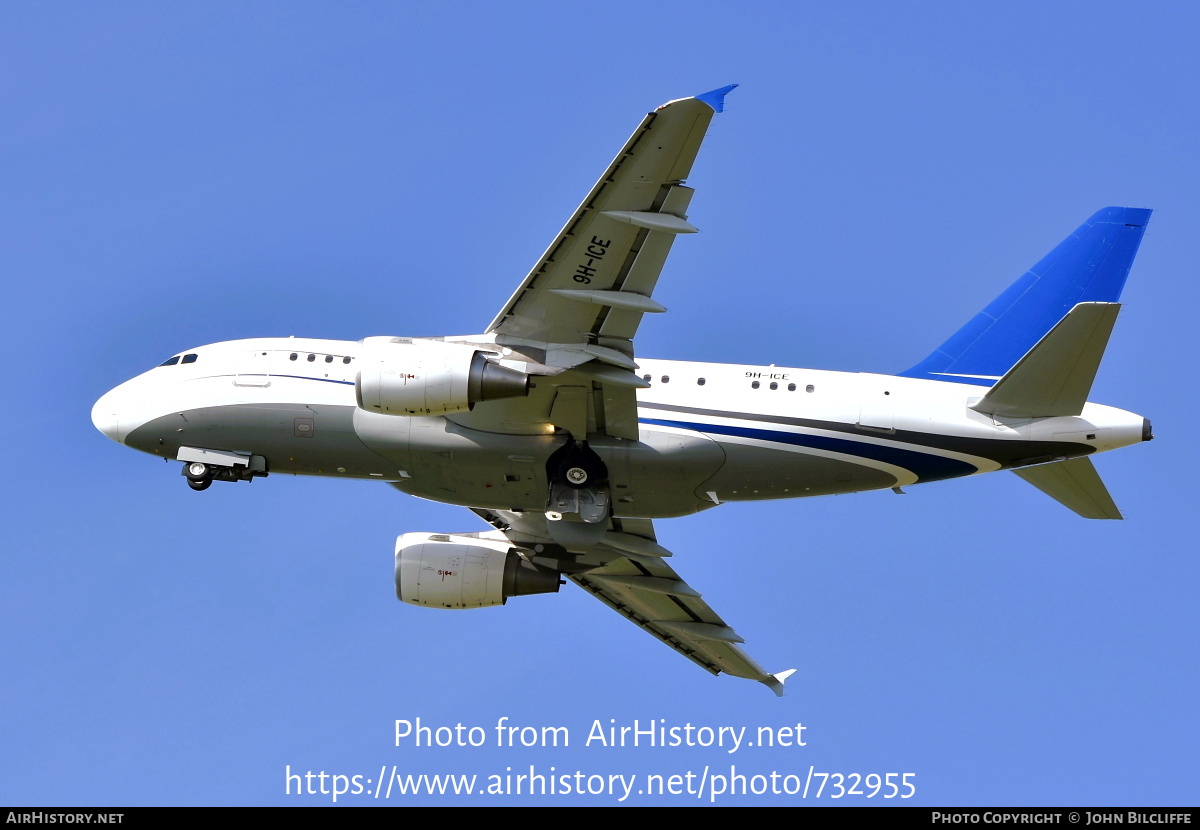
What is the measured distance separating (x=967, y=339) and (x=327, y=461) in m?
14.2

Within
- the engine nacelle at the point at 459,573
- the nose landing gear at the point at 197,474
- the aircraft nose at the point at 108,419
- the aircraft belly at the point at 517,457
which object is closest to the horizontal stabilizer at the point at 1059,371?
the aircraft belly at the point at 517,457

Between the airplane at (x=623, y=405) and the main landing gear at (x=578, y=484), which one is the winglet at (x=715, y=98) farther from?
the main landing gear at (x=578, y=484)

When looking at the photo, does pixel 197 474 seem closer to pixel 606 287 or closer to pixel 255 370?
pixel 255 370

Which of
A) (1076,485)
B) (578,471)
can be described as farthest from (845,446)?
(578,471)

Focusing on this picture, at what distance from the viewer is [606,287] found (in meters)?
27.3

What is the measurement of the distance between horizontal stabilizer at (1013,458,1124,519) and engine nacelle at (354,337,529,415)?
11204mm

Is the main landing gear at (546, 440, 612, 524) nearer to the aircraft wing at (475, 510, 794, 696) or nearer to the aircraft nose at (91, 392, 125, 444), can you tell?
the aircraft wing at (475, 510, 794, 696)

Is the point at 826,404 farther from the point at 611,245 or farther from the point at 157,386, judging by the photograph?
the point at 157,386

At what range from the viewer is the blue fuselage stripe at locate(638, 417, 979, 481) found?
30.0 meters

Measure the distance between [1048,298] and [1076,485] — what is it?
4.52m

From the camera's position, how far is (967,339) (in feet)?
106

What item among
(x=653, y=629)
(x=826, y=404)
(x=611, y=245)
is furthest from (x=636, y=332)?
(x=653, y=629)

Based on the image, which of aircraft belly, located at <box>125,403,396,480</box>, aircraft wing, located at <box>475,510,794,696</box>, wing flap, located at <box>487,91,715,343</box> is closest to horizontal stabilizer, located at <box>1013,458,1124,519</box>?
aircraft wing, located at <box>475,510,794,696</box>

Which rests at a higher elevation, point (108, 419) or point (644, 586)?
point (108, 419)
